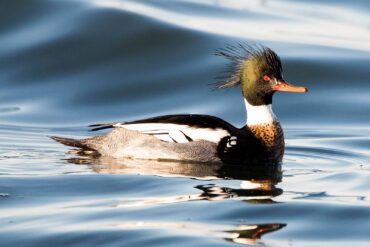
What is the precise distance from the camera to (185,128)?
39.6 feet

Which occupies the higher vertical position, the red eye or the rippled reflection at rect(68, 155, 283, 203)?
the red eye

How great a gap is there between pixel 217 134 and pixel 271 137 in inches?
26.3

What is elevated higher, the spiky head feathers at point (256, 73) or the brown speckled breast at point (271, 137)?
the spiky head feathers at point (256, 73)

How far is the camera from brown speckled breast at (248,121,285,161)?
12.2 meters

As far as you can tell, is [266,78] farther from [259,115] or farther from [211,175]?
[211,175]

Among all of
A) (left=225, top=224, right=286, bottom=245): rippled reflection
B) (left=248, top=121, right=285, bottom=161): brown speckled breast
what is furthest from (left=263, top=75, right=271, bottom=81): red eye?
(left=225, top=224, right=286, bottom=245): rippled reflection

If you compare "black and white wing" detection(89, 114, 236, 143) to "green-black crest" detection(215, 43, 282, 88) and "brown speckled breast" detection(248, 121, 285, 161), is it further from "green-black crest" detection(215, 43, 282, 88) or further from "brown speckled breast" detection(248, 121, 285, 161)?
"green-black crest" detection(215, 43, 282, 88)

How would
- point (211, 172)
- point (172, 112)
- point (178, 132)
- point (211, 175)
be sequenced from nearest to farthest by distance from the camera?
point (211, 175) < point (211, 172) < point (178, 132) < point (172, 112)

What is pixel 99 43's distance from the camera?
58.5ft

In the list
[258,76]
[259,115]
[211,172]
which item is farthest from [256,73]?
[211,172]

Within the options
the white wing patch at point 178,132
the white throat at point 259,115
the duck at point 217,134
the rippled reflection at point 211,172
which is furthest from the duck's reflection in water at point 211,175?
the white throat at point 259,115

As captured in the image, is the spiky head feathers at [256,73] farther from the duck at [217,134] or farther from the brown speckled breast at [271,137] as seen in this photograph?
the brown speckled breast at [271,137]

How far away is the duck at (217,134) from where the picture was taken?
12.0m

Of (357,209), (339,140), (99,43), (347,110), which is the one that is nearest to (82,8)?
(99,43)
